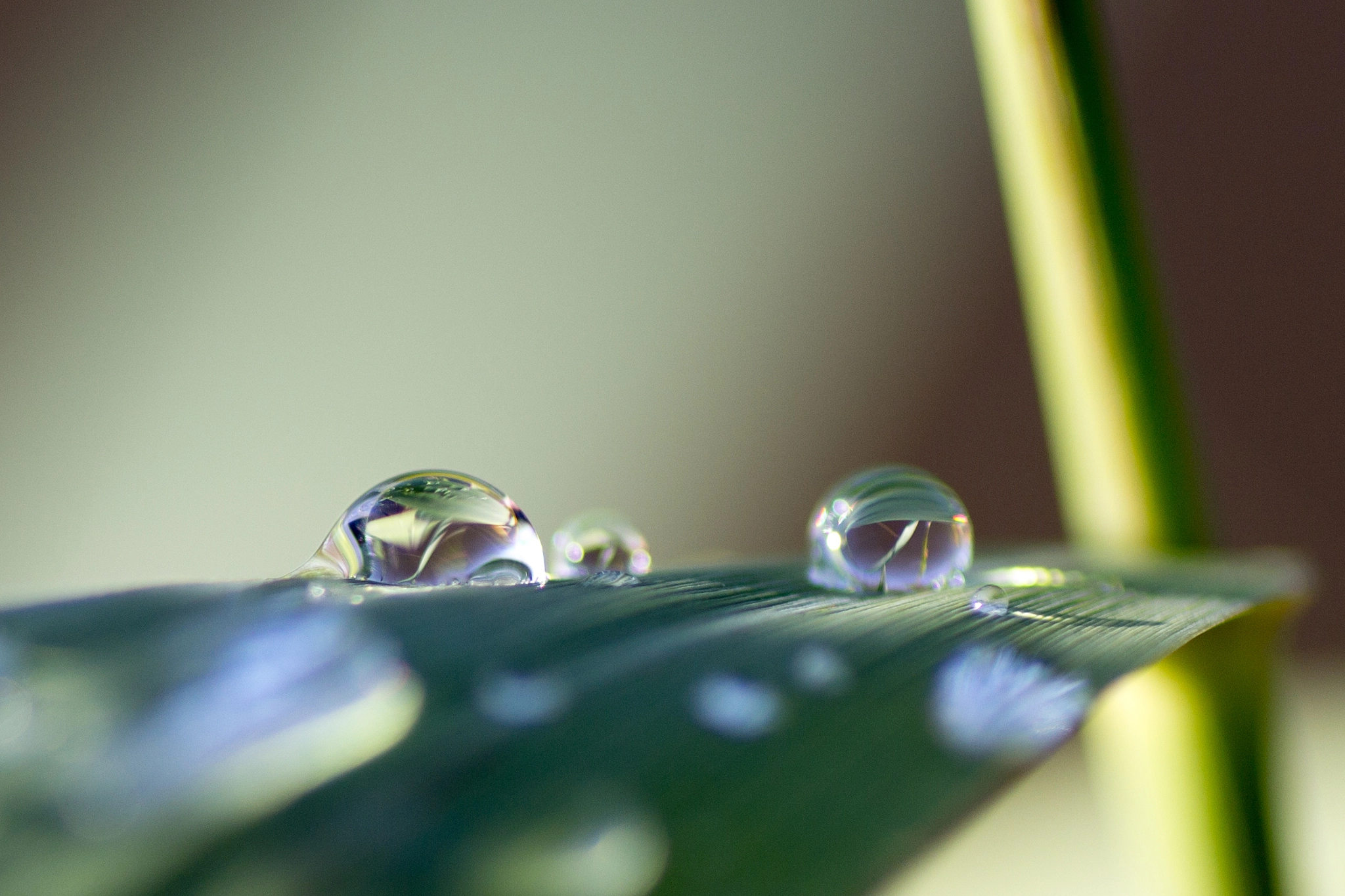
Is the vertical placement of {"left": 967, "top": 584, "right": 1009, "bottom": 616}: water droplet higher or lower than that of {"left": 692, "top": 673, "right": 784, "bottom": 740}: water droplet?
lower

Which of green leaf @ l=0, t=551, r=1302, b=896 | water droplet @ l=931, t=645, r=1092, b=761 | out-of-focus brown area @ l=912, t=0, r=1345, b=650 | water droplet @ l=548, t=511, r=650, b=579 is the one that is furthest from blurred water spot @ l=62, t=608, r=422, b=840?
Result: out-of-focus brown area @ l=912, t=0, r=1345, b=650

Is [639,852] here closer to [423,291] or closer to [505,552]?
[505,552]

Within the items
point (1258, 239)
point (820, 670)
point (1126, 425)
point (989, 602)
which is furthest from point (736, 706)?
point (1258, 239)

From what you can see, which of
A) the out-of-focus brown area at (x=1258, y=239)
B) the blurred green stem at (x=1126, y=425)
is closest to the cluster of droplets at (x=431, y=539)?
the blurred green stem at (x=1126, y=425)

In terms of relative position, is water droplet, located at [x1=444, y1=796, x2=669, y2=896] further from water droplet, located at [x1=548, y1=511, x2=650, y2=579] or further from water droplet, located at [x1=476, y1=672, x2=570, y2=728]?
water droplet, located at [x1=548, y1=511, x2=650, y2=579]

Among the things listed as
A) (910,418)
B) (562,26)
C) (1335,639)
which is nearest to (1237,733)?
(1335,639)
